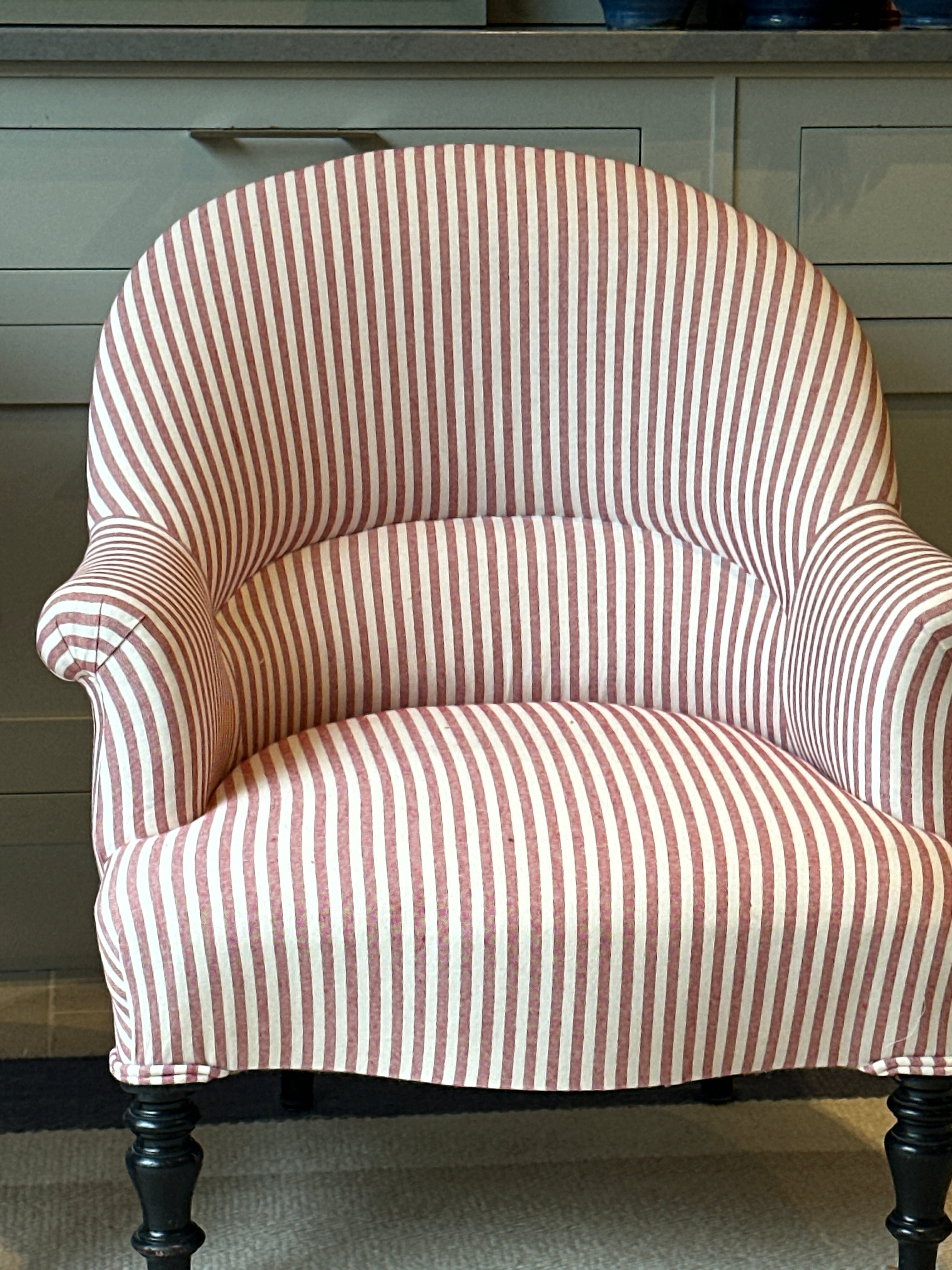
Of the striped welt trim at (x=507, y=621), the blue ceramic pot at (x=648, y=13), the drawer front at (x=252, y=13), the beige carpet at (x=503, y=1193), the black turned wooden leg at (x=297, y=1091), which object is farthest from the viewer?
the drawer front at (x=252, y=13)

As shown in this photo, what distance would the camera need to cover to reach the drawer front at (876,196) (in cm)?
165

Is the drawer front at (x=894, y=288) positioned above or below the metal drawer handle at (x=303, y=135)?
below

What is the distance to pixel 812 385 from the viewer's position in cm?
138

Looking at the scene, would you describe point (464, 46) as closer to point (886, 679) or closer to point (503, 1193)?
point (886, 679)

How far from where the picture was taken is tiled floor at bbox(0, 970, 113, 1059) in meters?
1.67

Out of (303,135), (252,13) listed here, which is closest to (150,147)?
(303,135)

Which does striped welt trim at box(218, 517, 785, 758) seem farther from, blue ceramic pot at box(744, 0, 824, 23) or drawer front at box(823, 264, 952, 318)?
blue ceramic pot at box(744, 0, 824, 23)

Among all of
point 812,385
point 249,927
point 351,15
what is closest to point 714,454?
point 812,385

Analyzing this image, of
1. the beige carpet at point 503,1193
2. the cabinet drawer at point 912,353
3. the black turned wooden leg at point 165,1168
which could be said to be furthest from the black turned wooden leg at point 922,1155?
the cabinet drawer at point 912,353

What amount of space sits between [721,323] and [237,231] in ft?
1.48

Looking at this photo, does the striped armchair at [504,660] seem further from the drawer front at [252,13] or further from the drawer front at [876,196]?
the drawer front at [252,13]

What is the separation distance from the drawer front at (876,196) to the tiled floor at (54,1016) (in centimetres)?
118

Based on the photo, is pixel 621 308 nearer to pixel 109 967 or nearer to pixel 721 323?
pixel 721 323

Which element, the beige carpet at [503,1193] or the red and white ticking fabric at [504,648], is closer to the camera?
the red and white ticking fabric at [504,648]
